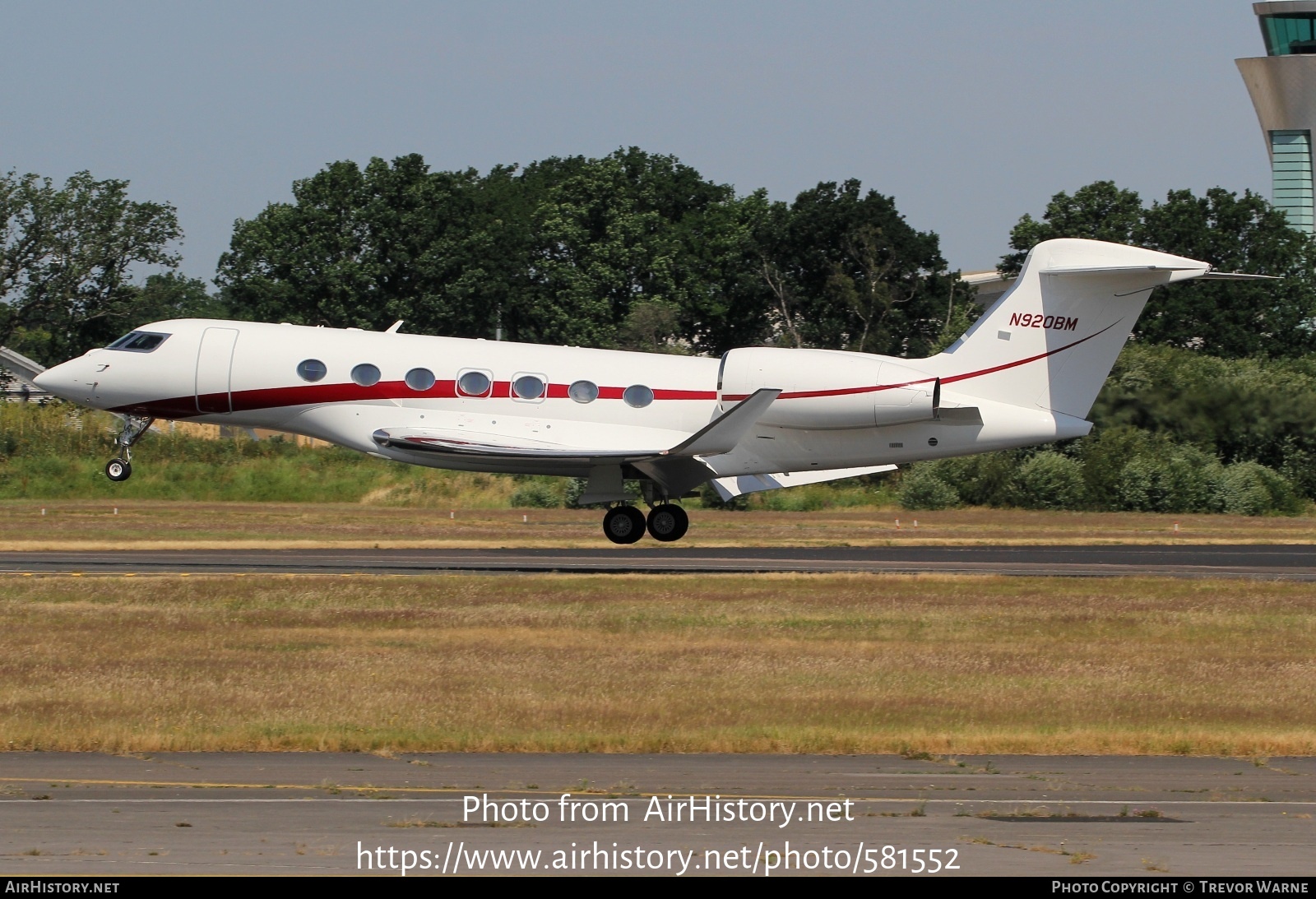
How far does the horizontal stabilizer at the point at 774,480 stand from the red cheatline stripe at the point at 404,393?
191cm

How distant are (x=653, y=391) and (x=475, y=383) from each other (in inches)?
116

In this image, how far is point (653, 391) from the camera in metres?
26.2

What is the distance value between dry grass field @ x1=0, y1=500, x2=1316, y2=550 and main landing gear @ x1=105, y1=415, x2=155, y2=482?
404cm

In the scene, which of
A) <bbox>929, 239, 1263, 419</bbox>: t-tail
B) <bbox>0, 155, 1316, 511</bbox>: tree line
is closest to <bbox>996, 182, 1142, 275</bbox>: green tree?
<bbox>0, 155, 1316, 511</bbox>: tree line

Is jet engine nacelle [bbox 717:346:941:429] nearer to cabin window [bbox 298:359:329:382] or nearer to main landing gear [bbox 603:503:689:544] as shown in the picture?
main landing gear [bbox 603:503:689:544]

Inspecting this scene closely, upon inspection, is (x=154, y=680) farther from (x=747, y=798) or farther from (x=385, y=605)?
(x=747, y=798)

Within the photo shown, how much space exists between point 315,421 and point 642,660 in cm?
1114

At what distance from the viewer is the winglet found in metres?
24.4

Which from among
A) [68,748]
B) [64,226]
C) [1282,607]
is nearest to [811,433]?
[1282,607]

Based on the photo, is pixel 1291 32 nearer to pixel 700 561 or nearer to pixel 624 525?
pixel 700 561

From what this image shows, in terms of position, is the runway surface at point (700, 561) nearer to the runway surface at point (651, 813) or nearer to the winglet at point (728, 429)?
the winglet at point (728, 429)

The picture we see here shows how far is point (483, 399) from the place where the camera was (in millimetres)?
26094

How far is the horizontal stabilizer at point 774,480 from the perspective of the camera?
89.7 ft

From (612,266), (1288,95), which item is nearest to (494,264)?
(612,266)
